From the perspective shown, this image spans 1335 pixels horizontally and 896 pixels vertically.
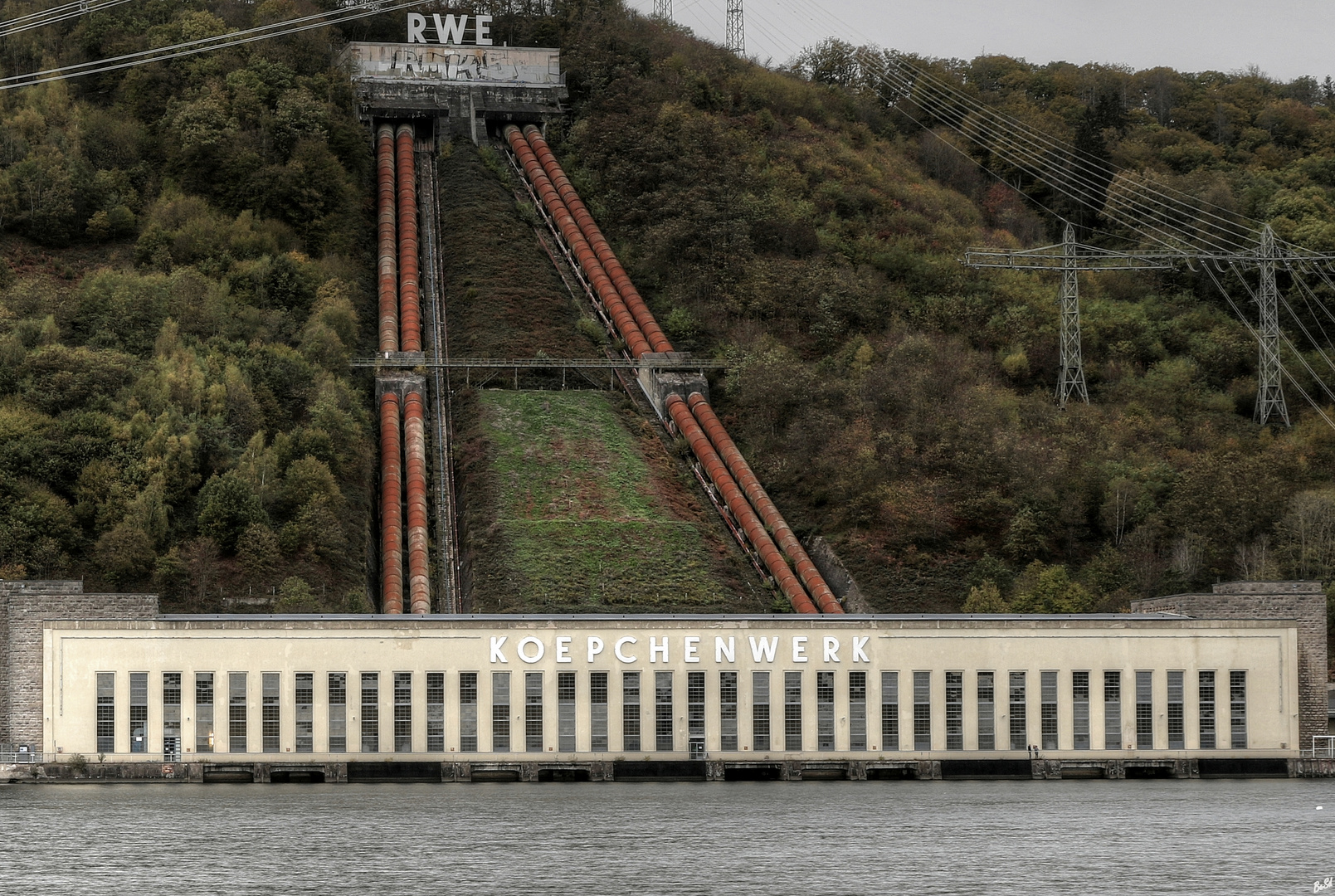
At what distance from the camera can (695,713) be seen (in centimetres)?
7450

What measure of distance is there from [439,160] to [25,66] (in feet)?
99.9

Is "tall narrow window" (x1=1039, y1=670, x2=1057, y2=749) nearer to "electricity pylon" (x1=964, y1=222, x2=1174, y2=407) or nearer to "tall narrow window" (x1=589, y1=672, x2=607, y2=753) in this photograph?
"tall narrow window" (x1=589, y1=672, x2=607, y2=753)

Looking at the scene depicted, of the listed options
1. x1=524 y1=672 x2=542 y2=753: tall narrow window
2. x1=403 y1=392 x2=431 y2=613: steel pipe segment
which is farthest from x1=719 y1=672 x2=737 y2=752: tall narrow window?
x1=403 y1=392 x2=431 y2=613: steel pipe segment

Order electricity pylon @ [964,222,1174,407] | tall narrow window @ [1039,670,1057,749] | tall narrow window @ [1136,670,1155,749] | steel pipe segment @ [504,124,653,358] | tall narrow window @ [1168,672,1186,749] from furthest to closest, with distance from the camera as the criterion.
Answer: steel pipe segment @ [504,124,653,358] < electricity pylon @ [964,222,1174,407] < tall narrow window @ [1168,672,1186,749] < tall narrow window @ [1136,670,1155,749] < tall narrow window @ [1039,670,1057,749]

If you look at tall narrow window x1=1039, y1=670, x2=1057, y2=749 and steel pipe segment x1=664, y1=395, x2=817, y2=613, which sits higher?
steel pipe segment x1=664, y1=395, x2=817, y2=613

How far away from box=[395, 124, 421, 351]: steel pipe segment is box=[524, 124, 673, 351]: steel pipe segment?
959 centimetres

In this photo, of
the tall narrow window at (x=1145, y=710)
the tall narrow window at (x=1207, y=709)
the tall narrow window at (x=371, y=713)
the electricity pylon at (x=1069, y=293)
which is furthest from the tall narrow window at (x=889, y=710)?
the electricity pylon at (x=1069, y=293)

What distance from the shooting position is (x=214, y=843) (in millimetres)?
52344

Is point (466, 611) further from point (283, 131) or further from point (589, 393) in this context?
point (283, 131)

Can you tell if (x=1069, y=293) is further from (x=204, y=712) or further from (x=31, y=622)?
(x=31, y=622)

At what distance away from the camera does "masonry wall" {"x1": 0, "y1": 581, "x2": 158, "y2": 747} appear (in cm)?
7200

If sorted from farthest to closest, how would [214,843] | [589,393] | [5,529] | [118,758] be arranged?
[589,393] < [5,529] < [118,758] < [214,843]

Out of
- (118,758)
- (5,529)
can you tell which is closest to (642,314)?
(5,529)

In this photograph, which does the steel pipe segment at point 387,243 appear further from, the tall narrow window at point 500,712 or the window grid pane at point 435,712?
the tall narrow window at point 500,712
